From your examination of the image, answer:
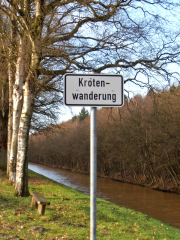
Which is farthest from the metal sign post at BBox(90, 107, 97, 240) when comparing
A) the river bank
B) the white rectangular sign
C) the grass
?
the river bank

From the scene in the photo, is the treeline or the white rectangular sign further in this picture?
the treeline

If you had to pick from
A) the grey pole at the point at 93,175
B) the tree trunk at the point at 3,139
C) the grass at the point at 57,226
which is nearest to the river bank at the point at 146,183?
the tree trunk at the point at 3,139

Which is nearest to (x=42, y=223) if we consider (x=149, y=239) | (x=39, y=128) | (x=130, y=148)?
(x=149, y=239)

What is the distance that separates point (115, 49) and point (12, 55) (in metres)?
4.05

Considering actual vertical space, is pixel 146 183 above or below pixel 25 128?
below

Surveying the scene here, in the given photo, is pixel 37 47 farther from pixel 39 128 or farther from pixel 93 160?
pixel 39 128

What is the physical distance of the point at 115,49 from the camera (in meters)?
9.92

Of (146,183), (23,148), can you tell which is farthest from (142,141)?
(23,148)

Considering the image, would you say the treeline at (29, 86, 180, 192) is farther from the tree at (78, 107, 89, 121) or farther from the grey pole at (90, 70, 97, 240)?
the tree at (78, 107, 89, 121)

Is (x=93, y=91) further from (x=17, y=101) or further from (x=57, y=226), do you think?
(x=17, y=101)

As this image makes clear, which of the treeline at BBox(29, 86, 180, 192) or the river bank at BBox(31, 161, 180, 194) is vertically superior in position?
the treeline at BBox(29, 86, 180, 192)

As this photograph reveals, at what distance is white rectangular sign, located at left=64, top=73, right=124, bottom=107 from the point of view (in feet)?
9.52

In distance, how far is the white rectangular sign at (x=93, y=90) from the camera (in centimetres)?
290

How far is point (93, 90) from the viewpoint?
2.94 metres
